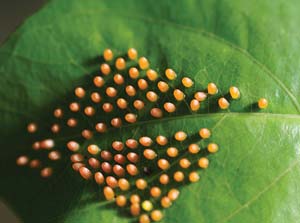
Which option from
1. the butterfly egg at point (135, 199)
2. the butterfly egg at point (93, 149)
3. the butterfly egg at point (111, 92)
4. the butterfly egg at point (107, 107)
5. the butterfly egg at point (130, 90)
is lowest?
the butterfly egg at point (135, 199)

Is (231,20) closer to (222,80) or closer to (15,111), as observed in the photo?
(222,80)

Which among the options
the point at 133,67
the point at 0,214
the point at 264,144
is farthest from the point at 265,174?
the point at 0,214

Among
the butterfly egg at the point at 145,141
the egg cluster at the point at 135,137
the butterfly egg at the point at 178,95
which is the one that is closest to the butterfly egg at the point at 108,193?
the egg cluster at the point at 135,137

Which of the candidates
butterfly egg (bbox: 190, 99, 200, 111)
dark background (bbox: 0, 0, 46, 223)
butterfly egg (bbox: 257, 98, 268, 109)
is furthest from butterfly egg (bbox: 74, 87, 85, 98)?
dark background (bbox: 0, 0, 46, 223)

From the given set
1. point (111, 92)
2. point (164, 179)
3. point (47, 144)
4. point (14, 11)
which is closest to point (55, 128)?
point (47, 144)

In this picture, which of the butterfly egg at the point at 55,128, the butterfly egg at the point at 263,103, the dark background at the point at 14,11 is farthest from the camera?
the dark background at the point at 14,11

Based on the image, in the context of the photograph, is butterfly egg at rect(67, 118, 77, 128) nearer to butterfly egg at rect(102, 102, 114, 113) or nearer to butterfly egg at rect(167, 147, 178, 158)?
butterfly egg at rect(102, 102, 114, 113)

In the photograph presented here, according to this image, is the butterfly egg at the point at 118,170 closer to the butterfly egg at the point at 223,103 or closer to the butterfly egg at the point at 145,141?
the butterfly egg at the point at 145,141
